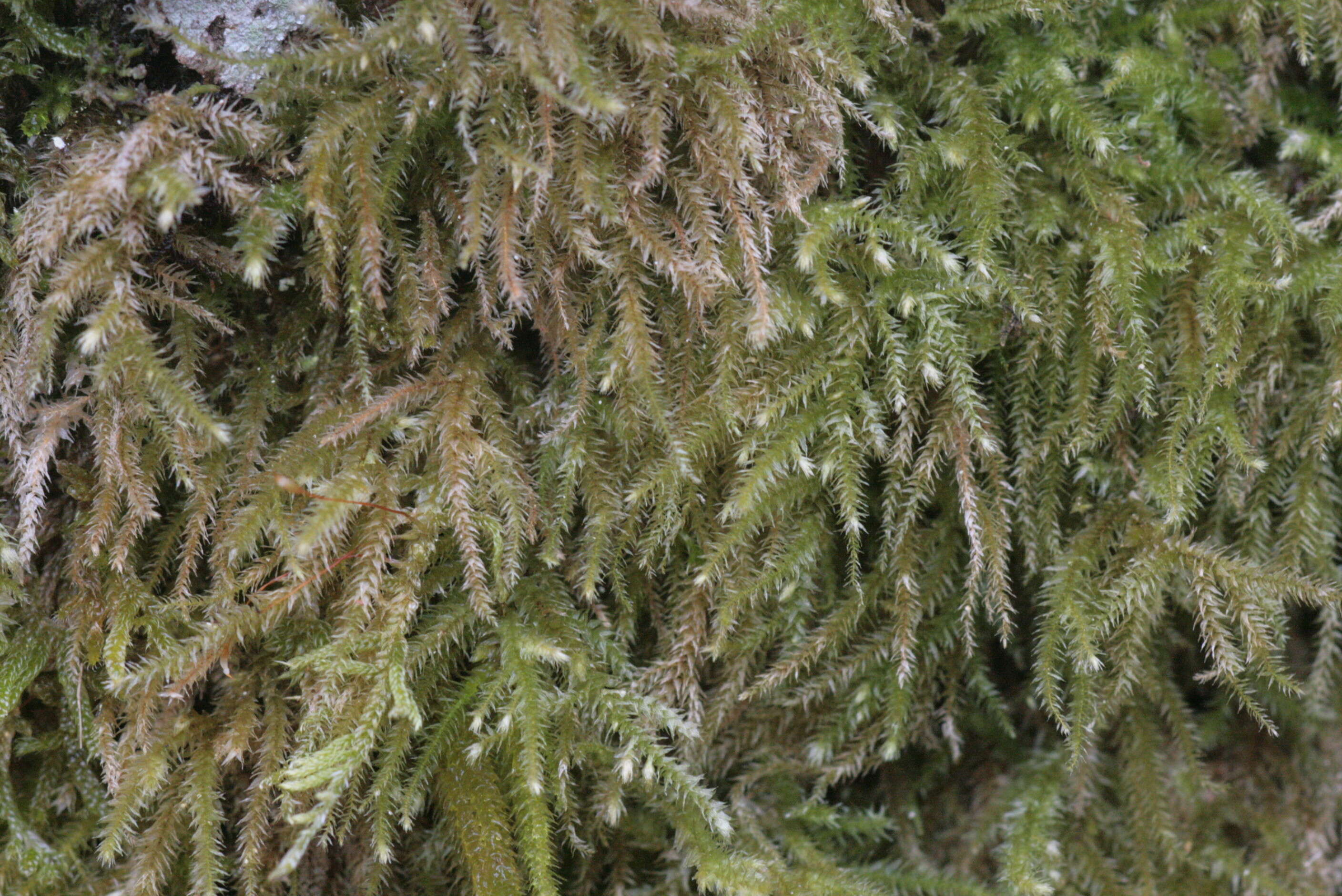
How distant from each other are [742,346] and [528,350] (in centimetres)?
35

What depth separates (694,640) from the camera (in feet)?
4.46

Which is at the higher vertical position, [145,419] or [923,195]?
[923,195]

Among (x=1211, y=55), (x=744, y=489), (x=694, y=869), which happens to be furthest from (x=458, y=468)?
(x=1211, y=55)

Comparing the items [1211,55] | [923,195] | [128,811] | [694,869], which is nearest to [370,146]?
[923,195]

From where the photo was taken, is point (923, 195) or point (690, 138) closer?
point (690, 138)

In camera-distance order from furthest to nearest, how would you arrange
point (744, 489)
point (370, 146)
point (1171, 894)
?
point (1171, 894) < point (744, 489) < point (370, 146)

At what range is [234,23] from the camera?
46.8 inches

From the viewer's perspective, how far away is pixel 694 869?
1.43 metres

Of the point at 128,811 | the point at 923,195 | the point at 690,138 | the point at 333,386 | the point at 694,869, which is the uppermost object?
the point at 690,138

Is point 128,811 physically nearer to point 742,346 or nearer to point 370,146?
point 370,146

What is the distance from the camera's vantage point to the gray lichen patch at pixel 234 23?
1.18m

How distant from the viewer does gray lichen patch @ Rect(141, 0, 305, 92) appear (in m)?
1.18

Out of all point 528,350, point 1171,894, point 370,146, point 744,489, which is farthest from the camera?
point 1171,894

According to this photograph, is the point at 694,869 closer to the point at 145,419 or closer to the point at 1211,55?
the point at 145,419
